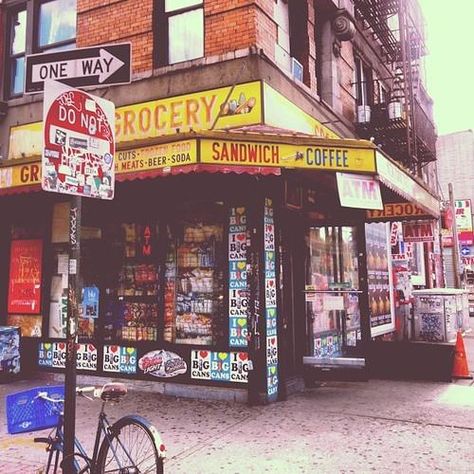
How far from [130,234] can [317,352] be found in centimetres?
377

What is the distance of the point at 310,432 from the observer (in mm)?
5914

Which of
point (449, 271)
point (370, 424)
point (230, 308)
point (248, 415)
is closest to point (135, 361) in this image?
point (230, 308)

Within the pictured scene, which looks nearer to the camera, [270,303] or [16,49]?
[270,303]

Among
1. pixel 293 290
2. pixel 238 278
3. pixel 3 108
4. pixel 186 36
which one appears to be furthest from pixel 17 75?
pixel 293 290

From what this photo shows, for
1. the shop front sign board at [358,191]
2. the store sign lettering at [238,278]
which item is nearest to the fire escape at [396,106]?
the shop front sign board at [358,191]

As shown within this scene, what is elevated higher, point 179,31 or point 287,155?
point 179,31

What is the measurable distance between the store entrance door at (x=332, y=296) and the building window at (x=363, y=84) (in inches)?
171

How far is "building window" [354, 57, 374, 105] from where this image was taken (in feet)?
41.5

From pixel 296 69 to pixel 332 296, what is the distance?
4057mm

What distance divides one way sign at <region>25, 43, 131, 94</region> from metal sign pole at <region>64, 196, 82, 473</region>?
1.03m

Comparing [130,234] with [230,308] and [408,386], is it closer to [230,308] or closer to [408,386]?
[230,308]

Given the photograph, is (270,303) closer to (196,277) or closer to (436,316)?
(196,277)

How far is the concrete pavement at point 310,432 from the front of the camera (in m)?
4.91

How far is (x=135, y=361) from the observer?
830 cm
